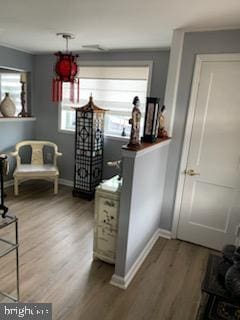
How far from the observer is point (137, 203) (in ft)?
6.77

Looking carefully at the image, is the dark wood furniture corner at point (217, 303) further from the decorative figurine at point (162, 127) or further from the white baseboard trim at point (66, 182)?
the white baseboard trim at point (66, 182)

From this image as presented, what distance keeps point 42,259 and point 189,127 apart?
6.72 ft

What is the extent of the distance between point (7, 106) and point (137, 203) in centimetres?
289

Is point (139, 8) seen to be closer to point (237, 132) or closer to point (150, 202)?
point (237, 132)

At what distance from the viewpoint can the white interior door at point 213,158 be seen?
237cm

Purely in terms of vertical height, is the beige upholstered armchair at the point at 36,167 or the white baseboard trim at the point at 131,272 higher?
the beige upholstered armchair at the point at 36,167

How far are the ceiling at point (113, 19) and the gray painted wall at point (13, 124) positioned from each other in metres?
0.68

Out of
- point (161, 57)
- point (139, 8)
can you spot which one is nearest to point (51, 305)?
point (139, 8)

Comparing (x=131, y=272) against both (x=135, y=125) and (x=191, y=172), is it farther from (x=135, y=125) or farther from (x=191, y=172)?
(x=135, y=125)

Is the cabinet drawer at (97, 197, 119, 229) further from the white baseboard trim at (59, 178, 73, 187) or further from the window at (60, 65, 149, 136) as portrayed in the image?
the white baseboard trim at (59, 178, 73, 187)

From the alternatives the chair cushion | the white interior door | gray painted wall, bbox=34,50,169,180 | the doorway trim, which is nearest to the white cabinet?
the doorway trim

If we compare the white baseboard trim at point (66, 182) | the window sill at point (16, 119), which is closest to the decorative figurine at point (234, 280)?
the white baseboard trim at point (66, 182)

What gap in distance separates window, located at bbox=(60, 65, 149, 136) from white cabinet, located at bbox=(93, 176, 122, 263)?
5.61 ft

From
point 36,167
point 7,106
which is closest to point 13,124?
point 7,106
